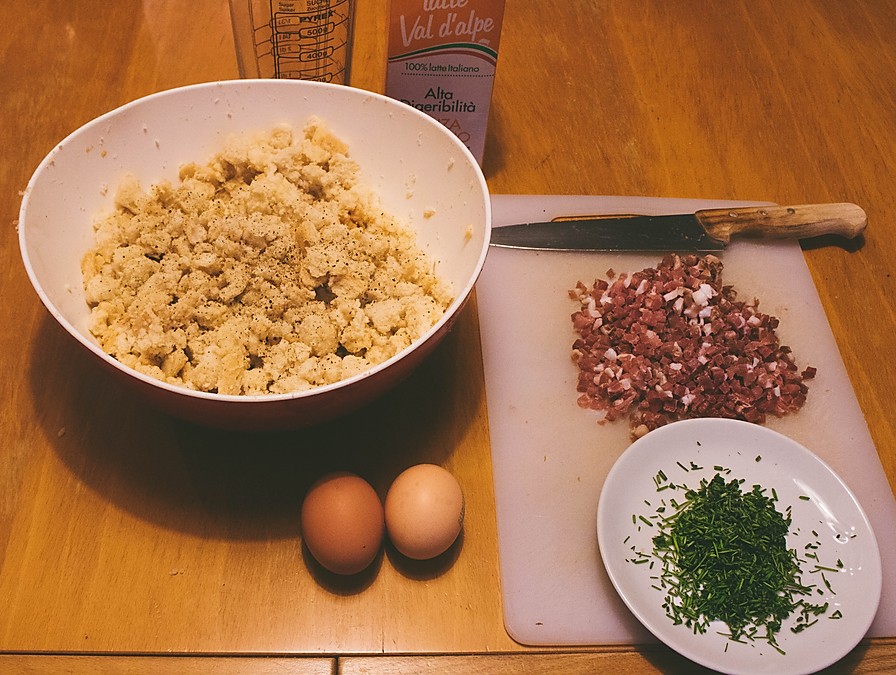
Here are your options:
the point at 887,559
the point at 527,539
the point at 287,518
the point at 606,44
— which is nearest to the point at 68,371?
the point at 287,518

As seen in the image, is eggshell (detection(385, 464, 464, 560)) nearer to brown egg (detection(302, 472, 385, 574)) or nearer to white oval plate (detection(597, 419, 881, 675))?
brown egg (detection(302, 472, 385, 574))

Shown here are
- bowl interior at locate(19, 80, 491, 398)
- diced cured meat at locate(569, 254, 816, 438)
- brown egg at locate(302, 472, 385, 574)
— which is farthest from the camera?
diced cured meat at locate(569, 254, 816, 438)

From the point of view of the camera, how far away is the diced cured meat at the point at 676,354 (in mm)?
1171

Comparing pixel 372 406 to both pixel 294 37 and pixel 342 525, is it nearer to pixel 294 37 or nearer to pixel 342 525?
pixel 342 525

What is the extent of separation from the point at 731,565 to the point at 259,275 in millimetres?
731

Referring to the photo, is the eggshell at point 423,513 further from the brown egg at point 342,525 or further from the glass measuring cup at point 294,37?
the glass measuring cup at point 294,37

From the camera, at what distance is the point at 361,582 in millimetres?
984

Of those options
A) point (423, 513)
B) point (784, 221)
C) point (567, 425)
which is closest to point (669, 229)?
point (784, 221)

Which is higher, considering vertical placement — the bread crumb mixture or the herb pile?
the bread crumb mixture

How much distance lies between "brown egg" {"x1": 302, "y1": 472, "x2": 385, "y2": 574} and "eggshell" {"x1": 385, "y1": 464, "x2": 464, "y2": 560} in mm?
25

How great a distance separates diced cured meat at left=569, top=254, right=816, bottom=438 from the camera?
117 centimetres

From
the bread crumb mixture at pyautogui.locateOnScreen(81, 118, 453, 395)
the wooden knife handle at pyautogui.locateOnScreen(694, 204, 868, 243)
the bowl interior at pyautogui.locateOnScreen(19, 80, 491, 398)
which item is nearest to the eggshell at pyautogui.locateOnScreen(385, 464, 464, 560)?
the bread crumb mixture at pyautogui.locateOnScreen(81, 118, 453, 395)

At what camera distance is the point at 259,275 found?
3.44 ft

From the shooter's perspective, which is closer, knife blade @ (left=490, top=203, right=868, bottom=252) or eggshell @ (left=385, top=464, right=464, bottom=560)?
eggshell @ (left=385, top=464, right=464, bottom=560)
